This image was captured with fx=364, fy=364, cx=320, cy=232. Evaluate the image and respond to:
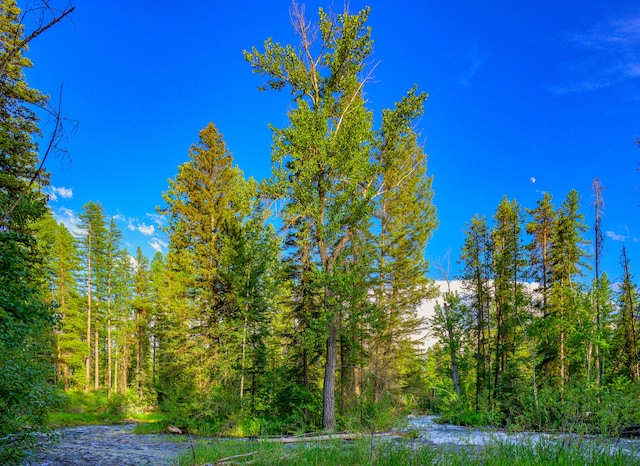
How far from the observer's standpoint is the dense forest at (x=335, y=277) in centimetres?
1416

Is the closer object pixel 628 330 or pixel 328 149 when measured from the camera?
pixel 328 149

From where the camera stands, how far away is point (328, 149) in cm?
1446

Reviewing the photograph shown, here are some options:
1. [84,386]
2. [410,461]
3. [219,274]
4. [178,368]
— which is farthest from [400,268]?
[84,386]

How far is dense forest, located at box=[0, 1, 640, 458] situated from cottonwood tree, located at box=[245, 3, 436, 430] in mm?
76

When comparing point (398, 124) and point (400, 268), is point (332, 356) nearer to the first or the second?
point (400, 268)

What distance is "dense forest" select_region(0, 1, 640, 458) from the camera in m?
14.2

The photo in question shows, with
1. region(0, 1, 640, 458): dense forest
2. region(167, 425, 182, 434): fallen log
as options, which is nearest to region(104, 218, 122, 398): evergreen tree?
region(0, 1, 640, 458): dense forest

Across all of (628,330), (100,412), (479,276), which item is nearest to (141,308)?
(100,412)

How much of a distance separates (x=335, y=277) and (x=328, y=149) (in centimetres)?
508

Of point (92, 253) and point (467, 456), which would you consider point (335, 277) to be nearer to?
point (467, 456)

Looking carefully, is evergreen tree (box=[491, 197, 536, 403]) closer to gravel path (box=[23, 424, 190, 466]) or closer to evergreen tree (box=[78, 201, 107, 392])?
gravel path (box=[23, 424, 190, 466])

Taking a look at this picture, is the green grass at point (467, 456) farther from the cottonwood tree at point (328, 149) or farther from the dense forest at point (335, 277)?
the cottonwood tree at point (328, 149)

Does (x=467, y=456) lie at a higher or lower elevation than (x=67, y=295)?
lower

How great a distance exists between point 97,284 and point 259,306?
2379 centimetres
